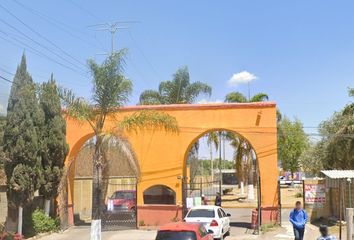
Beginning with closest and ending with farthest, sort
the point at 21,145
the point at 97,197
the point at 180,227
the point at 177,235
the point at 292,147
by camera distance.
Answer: the point at 177,235 → the point at 180,227 → the point at 97,197 → the point at 21,145 → the point at 292,147

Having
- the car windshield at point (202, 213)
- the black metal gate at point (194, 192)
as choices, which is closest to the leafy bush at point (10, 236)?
the car windshield at point (202, 213)

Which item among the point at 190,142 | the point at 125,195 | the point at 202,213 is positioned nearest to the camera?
the point at 202,213

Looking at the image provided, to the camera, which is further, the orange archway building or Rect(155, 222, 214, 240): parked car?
the orange archway building

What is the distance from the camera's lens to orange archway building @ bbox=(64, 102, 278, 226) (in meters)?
17.4

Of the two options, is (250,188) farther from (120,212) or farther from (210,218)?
(210,218)

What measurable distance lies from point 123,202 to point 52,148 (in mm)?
6163

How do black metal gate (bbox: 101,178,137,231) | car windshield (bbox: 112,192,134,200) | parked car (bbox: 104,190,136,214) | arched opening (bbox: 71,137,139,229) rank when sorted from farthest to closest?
car windshield (bbox: 112,192,134,200)
parked car (bbox: 104,190,136,214)
black metal gate (bbox: 101,178,137,231)
arched opening (bbox: 71,137,139,229)

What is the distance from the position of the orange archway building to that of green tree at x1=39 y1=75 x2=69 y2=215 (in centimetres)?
211

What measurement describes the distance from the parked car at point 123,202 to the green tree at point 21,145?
6005 mm

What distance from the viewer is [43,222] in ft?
52.1

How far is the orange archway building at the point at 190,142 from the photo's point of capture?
57.0 feet

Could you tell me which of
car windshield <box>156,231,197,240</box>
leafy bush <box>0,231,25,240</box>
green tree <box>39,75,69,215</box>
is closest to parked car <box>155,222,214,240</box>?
car windshield <box>156,231,197,240</box>

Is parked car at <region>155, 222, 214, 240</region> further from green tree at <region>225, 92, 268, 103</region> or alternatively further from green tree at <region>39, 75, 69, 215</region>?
green tree at <region>225, 92, 268, 103</region>

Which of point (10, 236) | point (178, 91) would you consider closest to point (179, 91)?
point (178, 91)
